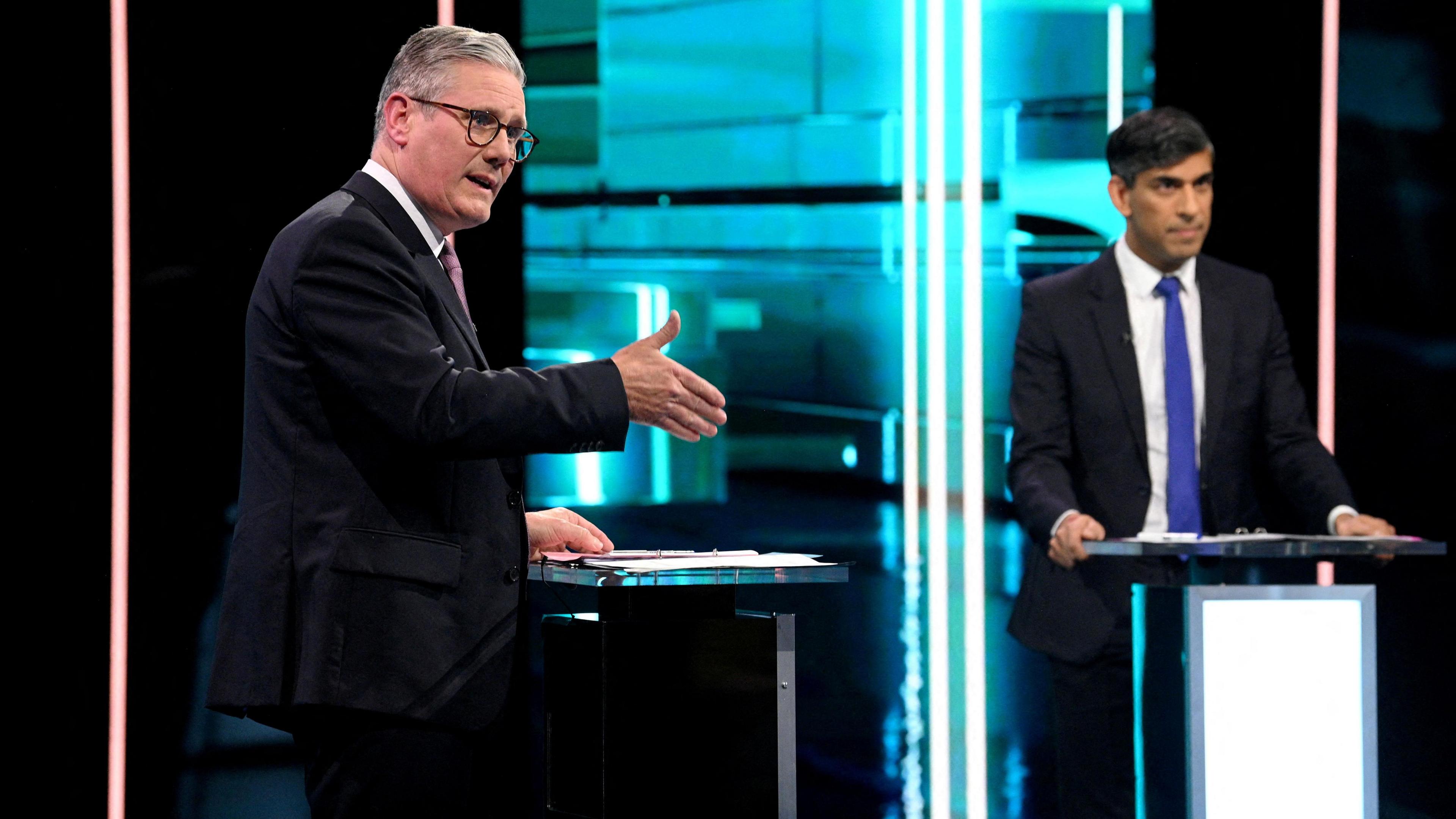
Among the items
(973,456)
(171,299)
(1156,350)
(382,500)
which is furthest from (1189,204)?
(171,299)

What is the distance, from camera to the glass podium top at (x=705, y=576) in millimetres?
1973

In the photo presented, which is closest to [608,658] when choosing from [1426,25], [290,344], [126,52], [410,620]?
[410,620]

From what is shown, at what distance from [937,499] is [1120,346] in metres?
0.79

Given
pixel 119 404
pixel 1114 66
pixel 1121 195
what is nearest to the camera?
pixel 119 404

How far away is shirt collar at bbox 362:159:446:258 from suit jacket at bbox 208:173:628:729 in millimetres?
120

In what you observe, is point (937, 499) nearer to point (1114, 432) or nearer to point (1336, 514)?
point (1114, 432)

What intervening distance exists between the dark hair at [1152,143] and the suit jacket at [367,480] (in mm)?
1878

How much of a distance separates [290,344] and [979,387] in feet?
7.61

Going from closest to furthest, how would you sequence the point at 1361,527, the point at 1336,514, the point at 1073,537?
1. the point at 1073,537
2. the point at 1361,527
3. the point at 1336,514

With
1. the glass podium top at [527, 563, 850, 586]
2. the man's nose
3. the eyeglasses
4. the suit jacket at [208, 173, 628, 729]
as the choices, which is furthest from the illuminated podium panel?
the eyeglasses

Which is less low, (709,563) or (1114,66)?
(1114,66)

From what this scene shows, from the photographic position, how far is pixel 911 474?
388 centimetres

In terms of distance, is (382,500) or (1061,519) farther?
(1061,519)

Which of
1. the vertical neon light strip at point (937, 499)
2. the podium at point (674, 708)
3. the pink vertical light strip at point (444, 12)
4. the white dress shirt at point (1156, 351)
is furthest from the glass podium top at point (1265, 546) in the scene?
the pink vertical light strip at point (444, 12)
